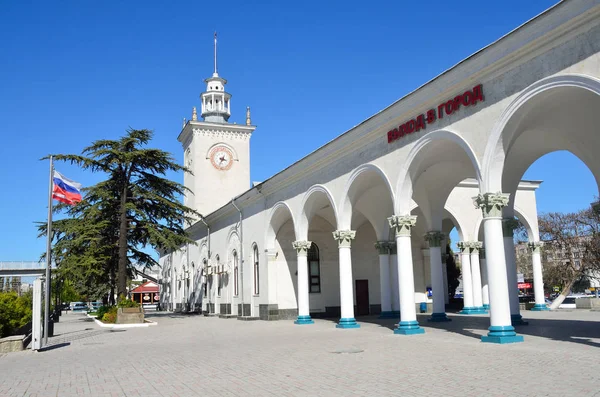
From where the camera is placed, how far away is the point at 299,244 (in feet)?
75.6

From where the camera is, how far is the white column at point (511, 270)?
659 inches

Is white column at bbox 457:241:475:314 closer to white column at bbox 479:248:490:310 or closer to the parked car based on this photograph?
white column at bbox 479:248:490:310

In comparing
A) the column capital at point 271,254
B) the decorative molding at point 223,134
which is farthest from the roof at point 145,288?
the column capital at point 271,254

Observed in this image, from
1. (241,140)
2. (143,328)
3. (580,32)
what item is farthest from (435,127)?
(241,140)

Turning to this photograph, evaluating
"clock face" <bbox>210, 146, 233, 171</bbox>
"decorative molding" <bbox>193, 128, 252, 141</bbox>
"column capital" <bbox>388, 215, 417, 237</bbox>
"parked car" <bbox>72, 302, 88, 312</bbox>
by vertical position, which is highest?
"decorative molding" <bbox>193, 128, 252, 141</bbox>

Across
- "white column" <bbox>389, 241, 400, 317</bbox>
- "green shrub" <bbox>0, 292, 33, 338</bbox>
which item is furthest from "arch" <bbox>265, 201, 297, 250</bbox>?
"green shrub" <bbox>0, 292, 33, 338</bbox>

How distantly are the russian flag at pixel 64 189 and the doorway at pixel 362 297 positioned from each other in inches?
599

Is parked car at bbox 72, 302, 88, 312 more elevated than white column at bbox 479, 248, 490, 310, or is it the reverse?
white column at bbox 479, 248, 490, 310

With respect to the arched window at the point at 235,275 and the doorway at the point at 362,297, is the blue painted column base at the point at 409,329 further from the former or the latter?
the arched window at the point at 235,275

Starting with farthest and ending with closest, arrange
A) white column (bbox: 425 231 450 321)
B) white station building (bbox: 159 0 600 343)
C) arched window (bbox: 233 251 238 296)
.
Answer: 1. arched window (bbox: 233 251 238 296)
2. white column (bbox: 425 231 450 321)
3. white station building (bbox: 159 0 600 343)

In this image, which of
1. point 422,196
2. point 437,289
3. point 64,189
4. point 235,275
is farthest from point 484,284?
point 64,189

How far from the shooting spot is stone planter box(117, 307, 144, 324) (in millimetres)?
26531

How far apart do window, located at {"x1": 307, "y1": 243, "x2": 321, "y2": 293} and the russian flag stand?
487 inches

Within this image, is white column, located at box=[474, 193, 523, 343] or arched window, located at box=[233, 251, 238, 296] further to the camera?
arched window, located at box=[233, 251, 238, 296]
